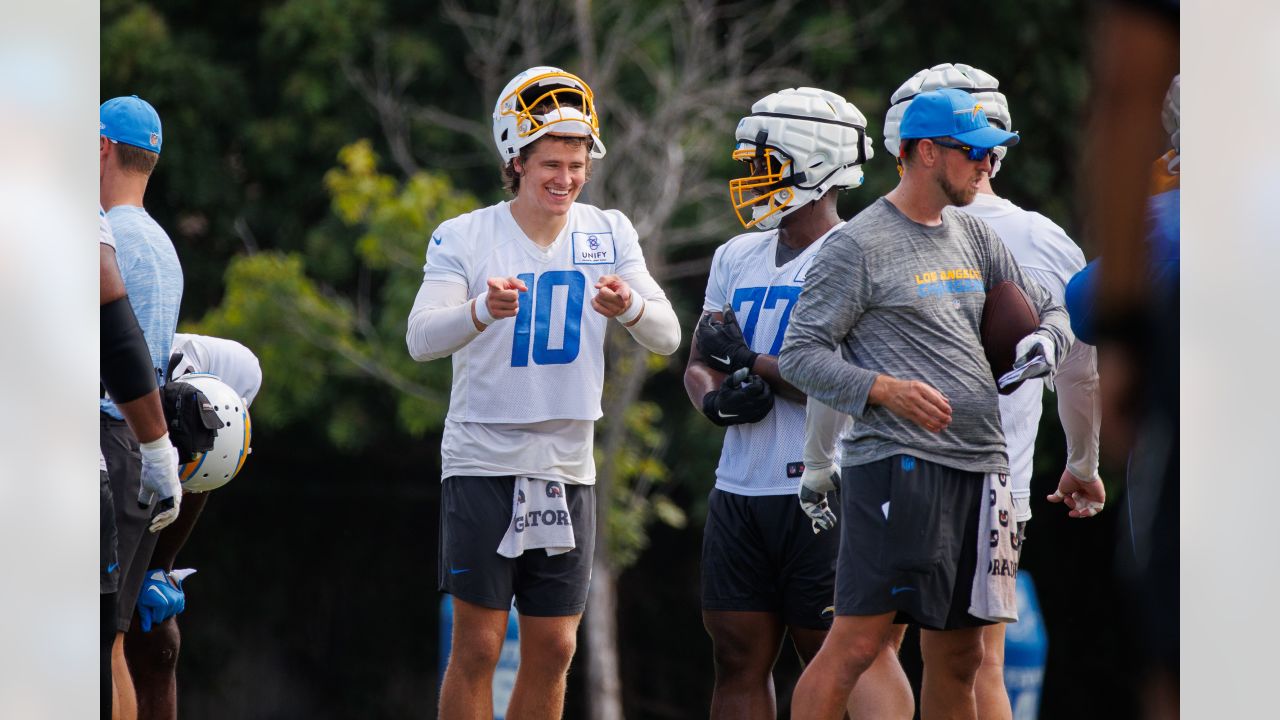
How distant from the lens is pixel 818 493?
13.6 ft

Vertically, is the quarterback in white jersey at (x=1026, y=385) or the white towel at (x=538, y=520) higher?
the quarterback in white jersey at (x=1026, y=385)

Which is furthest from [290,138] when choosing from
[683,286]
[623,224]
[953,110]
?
[953,110]

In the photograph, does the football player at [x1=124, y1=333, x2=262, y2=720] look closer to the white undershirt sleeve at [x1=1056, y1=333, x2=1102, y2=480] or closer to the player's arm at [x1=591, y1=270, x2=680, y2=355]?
the player's arm at [x1=591, y1=270, x2=680, y2=355]

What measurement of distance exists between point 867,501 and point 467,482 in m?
1.19

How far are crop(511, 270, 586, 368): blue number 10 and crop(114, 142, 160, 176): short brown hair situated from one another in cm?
110

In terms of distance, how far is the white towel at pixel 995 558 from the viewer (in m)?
3.81

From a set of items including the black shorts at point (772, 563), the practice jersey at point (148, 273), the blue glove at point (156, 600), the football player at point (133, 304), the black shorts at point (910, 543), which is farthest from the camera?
the blue glove at point (156, 600)

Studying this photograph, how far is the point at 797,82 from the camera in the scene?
1189cm

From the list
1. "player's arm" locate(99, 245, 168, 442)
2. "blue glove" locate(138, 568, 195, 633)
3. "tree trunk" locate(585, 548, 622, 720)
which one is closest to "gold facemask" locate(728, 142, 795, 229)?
"player's arm" locate(99, 245, 168, 442)

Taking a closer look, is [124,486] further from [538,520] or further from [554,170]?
[554,170]

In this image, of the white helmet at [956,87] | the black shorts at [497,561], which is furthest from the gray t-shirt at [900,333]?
the black shorts at [497,561]

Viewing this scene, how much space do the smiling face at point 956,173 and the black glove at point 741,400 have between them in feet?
2.70

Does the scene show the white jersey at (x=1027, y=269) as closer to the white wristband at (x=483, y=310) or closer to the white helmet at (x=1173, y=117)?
the white helmet at (x=1173, y=117)
